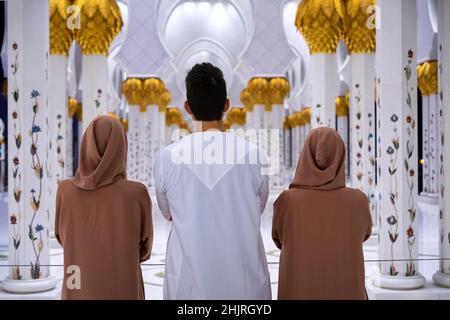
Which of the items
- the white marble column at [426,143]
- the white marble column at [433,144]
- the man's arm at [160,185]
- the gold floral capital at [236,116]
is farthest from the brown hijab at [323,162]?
the gold floral capital at [236,116]

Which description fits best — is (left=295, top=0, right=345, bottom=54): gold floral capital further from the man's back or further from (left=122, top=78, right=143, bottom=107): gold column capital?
(left=122, top=78, right=143, bottom=107): gold column capital

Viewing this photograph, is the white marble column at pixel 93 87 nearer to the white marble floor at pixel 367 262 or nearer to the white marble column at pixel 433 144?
the white marble floor at pixel 367 262

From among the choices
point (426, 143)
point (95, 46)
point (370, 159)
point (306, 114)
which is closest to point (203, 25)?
point (95, 46)

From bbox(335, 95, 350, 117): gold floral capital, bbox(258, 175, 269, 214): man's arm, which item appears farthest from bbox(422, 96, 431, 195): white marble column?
bbox(258, 175, 269, 214): man's arm

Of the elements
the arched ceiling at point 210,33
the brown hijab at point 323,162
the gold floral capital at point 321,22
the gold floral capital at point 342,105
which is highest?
the arched ceiling at point 210,33

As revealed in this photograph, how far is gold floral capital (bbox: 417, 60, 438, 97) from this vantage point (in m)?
7.36

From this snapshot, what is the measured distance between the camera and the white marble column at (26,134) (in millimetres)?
2639

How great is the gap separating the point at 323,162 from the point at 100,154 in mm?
495

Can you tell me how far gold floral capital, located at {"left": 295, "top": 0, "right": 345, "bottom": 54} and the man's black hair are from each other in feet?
9.68

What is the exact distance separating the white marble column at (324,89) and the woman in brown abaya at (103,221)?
3000 mm

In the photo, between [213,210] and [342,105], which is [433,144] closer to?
[342,105]

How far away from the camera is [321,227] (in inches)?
51.7
